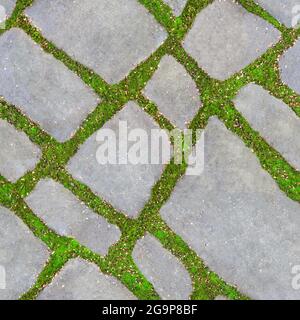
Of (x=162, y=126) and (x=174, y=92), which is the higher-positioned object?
(x=174, y=92)

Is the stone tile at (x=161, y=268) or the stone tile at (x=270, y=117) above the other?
the stone tile at (x=270, y=117)

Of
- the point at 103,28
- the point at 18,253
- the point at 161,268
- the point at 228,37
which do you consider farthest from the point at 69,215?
the point at 228,37

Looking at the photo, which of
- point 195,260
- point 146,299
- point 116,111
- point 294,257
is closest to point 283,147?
point 294,257

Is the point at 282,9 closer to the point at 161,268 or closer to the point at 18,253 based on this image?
the point at 161,268

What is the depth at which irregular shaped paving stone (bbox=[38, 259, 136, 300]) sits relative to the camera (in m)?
2.36

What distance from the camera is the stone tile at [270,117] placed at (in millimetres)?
2316

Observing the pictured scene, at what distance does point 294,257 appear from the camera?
7.70ft

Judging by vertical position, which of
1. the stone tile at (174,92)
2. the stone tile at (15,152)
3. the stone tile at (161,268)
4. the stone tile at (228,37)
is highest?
the stone tile at (228,37)

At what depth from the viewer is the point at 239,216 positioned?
235 cm

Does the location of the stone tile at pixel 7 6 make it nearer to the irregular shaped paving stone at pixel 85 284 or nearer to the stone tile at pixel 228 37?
the stone tile at pixel 228 37

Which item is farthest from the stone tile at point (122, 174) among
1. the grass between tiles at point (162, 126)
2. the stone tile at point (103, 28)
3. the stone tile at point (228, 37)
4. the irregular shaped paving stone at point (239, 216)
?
the stone tile at point (228, 37)

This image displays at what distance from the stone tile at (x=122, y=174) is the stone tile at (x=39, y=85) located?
0.66 feet

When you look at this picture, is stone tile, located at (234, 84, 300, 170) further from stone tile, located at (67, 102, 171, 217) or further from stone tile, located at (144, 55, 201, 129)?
stone tile, located at (67, 102, 171, 217)

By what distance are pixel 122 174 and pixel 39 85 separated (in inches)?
26.1
